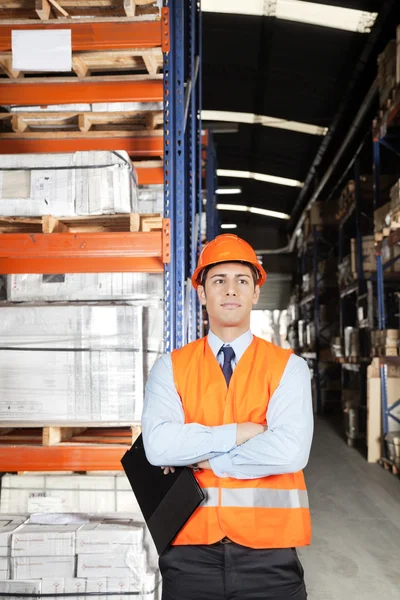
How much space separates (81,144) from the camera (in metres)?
4.25

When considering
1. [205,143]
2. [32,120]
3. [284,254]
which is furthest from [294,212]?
[32,120]

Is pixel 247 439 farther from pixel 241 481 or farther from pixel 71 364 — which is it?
pixel 71 364

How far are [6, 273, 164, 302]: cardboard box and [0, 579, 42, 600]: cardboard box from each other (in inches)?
67.1

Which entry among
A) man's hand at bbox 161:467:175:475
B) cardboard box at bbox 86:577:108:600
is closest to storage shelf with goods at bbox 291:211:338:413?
cardboard box at bbox 86:577:108:600

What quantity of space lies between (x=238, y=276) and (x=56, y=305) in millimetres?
1497

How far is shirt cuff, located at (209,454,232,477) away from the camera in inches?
81.1

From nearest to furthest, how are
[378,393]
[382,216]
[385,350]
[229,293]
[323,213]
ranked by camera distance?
1. [229,293]
2. [382,216]
3. [385,350]
4. [378,393]
5. [323,213]

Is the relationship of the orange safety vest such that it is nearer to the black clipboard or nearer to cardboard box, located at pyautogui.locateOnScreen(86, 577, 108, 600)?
the black clipboard

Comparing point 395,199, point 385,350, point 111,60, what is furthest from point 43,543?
point 385,350

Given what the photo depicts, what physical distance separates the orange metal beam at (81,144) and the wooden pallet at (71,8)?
825mm

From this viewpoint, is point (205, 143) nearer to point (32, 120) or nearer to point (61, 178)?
point (32, 120)

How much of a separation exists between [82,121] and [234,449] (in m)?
2.98

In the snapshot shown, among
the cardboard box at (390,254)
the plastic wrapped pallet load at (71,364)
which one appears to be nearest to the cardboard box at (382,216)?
the cardboard box at (390,254)

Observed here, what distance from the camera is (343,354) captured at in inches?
459
